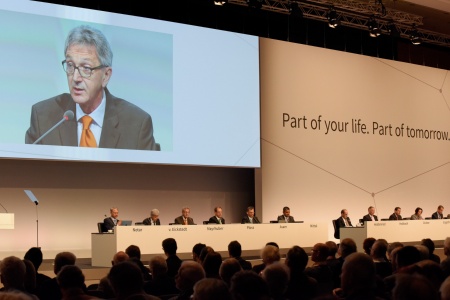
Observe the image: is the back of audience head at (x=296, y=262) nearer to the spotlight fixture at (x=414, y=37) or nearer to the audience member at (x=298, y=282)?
the audience member at (x=298, y=282)

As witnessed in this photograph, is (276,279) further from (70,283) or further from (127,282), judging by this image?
(70,283)

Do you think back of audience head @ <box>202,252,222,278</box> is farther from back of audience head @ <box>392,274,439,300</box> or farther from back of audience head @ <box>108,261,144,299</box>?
back of audience head @ <box>392,274,439,300</box>

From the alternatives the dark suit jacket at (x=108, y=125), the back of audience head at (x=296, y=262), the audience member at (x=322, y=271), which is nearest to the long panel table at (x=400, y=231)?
the dark suit jacket at (x=108, y=125)

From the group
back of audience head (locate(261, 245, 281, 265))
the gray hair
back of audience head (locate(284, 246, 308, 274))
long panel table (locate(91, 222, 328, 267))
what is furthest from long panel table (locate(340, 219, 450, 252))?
back of audience head (locate(284, 246, 308, 274))

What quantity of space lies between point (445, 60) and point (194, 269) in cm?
1633

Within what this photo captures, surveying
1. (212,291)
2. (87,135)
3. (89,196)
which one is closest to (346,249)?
(212,291)

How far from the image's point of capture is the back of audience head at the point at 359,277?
3.12 m

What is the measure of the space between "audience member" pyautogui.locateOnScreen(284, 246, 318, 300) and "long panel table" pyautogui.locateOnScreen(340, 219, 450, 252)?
762cm

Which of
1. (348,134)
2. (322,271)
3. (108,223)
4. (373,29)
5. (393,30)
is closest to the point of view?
(322,271)

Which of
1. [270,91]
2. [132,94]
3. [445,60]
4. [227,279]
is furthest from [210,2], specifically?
[227,279]

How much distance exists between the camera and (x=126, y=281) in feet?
11.0

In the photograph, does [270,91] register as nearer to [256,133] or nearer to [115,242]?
[256,133]

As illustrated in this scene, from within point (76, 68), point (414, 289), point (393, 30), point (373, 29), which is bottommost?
point (414, 289)

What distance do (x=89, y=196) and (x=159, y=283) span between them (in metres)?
7.94
